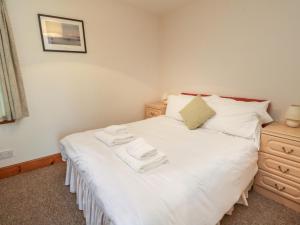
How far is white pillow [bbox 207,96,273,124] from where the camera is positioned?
6.49 feet

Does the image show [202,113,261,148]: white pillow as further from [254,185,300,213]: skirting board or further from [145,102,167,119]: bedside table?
[145,102,167,119]: bedside table

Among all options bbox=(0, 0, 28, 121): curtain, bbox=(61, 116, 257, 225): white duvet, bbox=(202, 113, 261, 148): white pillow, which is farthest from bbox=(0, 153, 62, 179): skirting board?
bbox=(202, 113, 261, 148): white pillow

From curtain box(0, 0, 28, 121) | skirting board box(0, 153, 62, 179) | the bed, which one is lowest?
skirting board box(0, 153, 62, 179)

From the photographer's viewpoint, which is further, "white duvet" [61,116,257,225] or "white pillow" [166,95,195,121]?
"white pillow" [166,95,195,121]

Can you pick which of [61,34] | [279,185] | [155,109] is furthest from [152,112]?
[279,185]

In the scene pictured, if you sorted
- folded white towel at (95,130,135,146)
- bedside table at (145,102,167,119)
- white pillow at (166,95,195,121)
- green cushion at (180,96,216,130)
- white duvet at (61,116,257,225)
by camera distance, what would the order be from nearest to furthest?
white duvet at (61,116,257,225) < folded white towel at (95,130,135,146) < green cushion at (180,96,216,130) < white pillow at (166,95,195,121) < bedside table at (145,102,167,119)

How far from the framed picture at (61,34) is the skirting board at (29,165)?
1569 mm

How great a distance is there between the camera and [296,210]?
1.68 metres

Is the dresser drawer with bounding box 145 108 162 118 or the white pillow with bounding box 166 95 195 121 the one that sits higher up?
the white pillow with bounding box 166 95 195 121

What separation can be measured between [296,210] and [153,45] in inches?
127

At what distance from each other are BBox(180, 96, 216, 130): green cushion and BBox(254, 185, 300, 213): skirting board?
0.95 m

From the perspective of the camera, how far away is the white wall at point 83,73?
2264mm

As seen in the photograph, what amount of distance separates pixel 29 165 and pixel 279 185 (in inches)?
122

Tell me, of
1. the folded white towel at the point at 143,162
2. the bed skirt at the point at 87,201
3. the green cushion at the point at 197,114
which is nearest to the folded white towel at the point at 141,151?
the folded white towel at the point at 143,162
